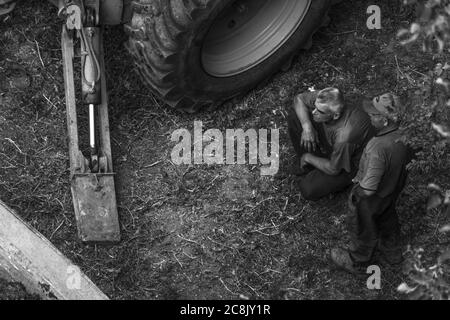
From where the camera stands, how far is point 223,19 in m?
7.73

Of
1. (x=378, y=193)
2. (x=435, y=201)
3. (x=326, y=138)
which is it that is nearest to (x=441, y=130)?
(x=435, y=201)

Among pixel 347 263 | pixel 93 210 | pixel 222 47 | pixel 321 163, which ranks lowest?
pixel 347 263

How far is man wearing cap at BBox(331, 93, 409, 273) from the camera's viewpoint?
6895mm

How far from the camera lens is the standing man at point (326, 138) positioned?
23.6ft

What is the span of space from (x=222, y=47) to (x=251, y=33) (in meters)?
0.21

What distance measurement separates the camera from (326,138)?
24.3ft

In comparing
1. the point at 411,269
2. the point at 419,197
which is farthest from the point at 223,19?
the point at 411,269

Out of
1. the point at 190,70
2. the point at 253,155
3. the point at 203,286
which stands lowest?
the point at 203,286

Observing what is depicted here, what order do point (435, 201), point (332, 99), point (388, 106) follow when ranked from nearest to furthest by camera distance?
point (435, 201)
point (388, 106)
point (332, 99)

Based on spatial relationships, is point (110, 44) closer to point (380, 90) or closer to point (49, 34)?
point (49, 34)

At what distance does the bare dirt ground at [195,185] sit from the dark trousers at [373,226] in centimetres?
15

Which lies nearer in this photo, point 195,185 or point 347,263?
point 347,263

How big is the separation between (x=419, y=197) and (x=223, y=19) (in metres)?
1.63

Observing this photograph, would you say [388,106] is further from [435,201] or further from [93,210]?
[93,210]
